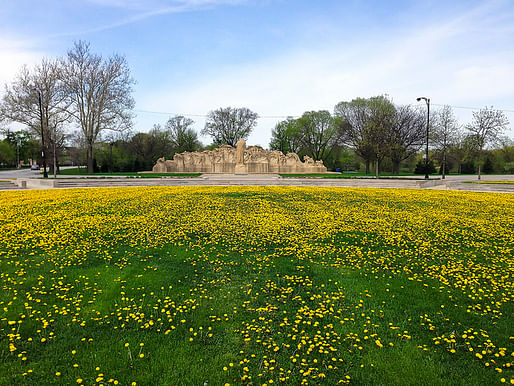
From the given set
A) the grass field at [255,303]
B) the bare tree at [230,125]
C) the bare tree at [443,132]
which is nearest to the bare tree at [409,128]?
the bare tree at [443,132]

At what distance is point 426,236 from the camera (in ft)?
30.5

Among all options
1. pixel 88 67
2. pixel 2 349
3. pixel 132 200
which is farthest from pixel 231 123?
pixel 2 349

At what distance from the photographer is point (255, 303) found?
5.34 m

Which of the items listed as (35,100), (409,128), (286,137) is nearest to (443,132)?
(409,128)

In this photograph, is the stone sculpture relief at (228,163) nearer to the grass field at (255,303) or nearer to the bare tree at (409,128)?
the bare tree at (409,128)

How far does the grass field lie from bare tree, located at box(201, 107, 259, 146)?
206 ft

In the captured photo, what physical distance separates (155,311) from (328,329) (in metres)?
2.56

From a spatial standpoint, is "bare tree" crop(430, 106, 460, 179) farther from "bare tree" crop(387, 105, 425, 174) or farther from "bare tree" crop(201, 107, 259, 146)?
"bare tree" crop(201, 107, 259, 146)

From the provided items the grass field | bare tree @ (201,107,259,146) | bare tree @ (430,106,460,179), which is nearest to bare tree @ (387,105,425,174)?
bare tree @ (430,106,460,179)

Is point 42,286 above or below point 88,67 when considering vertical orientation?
below

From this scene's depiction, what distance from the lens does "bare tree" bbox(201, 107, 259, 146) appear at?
2820 inches

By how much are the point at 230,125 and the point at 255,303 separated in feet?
227

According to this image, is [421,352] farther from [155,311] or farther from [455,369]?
[155,311]

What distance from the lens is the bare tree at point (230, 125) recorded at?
71.6 metres
